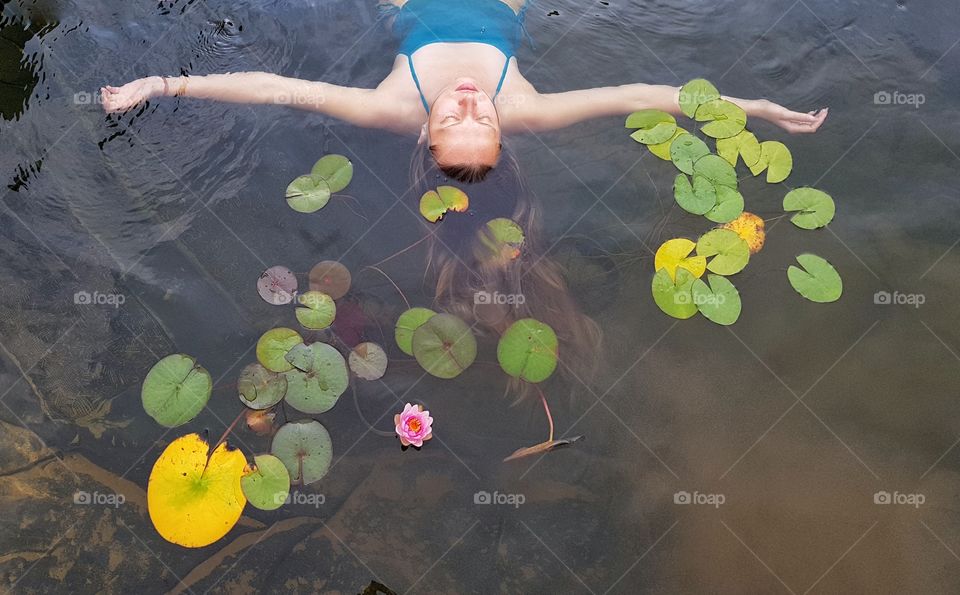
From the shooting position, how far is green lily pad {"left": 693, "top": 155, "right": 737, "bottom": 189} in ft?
12.1

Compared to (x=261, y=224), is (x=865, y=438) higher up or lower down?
lower down

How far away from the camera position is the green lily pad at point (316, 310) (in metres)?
3.32

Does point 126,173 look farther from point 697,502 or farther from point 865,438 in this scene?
point 865,438

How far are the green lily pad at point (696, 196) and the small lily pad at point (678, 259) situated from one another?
0.71ft

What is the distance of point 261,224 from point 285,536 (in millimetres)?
1649

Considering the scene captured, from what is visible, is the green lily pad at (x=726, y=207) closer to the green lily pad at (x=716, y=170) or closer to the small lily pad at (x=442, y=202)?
the green lily pad at (x=716, y=170)

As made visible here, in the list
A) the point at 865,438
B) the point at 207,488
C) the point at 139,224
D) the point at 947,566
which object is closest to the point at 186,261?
the point at 139,224

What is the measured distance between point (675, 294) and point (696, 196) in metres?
0.62

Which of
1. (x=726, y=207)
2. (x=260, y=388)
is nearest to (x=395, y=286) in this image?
(x=260, y=388)

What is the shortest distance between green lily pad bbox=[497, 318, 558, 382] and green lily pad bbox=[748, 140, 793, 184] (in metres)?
1.63

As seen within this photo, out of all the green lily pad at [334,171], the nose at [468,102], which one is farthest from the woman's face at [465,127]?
the green lily pad at [334,171]

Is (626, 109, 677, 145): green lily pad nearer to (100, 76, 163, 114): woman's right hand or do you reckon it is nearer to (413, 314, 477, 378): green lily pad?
(413, 314, 477, 378): green lily pad

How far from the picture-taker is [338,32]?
13.4 feet

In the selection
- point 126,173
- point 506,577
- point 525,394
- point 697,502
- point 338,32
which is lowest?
point 506,577
